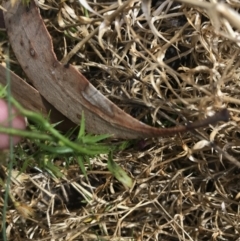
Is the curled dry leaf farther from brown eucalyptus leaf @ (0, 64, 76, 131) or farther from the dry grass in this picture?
brown eucalyptus leaf @ (0, 64, 76, 131)

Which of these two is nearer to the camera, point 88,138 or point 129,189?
point 88,138

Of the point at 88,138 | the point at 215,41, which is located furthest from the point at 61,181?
the point at 215,41

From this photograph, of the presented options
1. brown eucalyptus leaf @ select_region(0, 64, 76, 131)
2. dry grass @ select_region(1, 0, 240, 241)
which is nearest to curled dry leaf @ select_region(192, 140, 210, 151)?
dry grass @ select_region(1, 0, 240, 241)

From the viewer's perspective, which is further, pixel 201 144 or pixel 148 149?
pixel 148 149

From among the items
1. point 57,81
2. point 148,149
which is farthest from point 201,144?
point 57,81

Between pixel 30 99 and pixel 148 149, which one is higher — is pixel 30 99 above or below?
above

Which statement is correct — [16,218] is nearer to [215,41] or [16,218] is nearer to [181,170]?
[181,170]

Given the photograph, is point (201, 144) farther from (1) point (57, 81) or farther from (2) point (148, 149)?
(1) point (57, 81)

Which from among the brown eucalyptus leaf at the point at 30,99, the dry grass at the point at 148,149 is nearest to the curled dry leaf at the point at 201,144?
the dry grass at the point at 148,149
